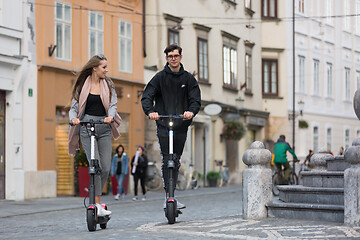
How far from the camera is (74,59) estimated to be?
25047 mm

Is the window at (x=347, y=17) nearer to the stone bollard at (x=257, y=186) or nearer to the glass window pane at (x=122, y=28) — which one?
the glass window pane at (x=122, y=28)

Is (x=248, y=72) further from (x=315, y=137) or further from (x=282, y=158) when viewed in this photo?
(x=282, y=158)

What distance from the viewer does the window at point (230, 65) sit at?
36144mm

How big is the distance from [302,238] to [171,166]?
81.6 inches

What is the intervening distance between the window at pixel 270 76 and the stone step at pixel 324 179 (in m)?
28.0

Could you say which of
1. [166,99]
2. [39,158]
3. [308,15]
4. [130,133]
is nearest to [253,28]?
[308,15]

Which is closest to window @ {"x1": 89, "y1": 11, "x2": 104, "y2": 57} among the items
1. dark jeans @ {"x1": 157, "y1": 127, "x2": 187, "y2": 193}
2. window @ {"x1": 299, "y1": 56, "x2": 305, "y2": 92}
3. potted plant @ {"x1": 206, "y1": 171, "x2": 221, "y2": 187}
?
potted plant @ {"x1": 206, "y1": 171, "x2": 221, "y2": 187}

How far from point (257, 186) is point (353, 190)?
59.9 inches

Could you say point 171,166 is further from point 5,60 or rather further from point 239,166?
point 239,166

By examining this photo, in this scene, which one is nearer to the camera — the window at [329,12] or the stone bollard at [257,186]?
the stone bollard at [257,186]

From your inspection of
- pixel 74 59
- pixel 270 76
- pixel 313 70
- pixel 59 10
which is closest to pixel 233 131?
pixel 270 76

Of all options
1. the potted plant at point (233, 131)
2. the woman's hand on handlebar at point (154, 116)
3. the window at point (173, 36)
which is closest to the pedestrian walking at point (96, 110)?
the woman's hand on handlebar at point (154, 116)

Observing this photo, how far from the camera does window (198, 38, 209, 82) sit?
110ft

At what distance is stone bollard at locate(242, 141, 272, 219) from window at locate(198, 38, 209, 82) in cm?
2280
